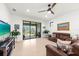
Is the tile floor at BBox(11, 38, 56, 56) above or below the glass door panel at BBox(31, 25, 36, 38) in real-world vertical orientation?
below

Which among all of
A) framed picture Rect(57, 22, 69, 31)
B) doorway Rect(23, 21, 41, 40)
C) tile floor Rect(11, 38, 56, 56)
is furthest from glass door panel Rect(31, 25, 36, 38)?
tile floor Rect(11, 38, 56, 56)

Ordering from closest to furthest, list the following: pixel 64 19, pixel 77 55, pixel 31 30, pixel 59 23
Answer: pixel 77 55
pixel 64 19
pixel 59 23
pixel 31 30

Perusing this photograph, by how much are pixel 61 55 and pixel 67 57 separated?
161mm

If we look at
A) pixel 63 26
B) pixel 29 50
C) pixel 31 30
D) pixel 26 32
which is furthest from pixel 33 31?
pixel 29 50

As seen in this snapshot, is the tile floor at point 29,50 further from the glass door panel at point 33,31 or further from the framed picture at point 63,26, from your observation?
the glass door panel at point 33,31

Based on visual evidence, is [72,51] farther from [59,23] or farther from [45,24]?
[45,24]

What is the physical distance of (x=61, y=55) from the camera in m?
1.97

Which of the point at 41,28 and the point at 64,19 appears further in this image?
the point at 41,28

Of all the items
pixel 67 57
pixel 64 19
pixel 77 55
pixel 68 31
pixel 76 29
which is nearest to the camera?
pixel 67 57

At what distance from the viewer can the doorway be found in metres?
8.99

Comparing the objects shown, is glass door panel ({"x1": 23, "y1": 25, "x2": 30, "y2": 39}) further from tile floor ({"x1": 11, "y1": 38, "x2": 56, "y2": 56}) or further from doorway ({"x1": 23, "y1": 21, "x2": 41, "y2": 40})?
tile floor ({"x1": 11, "y1": 38, "x2": 56, "y2": 56})

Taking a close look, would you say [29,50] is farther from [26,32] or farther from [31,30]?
[31,30]

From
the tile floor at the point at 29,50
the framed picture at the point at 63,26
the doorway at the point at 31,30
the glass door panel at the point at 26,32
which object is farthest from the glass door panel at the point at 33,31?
the tile floor at the point at 29,50

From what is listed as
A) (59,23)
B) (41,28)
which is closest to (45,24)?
(41,28)
